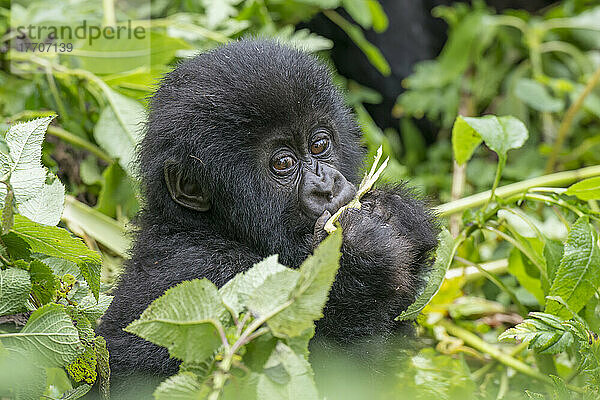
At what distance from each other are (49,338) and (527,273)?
1.32 metres

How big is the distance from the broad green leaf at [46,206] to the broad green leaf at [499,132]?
1089mm

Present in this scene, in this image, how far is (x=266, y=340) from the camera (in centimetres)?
105

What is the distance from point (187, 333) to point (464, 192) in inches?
98.4

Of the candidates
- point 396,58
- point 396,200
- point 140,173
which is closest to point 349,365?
point 396,200

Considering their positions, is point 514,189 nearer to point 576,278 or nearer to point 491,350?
point 491,350

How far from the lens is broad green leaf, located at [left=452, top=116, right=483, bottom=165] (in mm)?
1952

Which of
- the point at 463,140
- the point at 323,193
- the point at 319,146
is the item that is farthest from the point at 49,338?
the point at 463,140

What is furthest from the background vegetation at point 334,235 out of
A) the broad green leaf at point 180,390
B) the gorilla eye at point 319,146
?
the gorilla eye at point 319,146

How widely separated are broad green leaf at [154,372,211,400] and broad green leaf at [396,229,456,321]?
0.66 meters

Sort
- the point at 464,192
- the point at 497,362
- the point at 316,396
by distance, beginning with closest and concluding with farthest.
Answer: the point at 316,396, the point at 497,362, the point at 464,192

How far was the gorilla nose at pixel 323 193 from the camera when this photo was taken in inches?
67.2

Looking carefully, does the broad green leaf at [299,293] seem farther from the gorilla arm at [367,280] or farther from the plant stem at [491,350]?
the plant stem at [491,350]

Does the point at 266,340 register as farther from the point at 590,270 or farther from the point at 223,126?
the point at 590,270

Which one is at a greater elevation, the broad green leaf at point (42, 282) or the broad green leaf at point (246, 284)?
the broad green leaf at point (246, 284)
